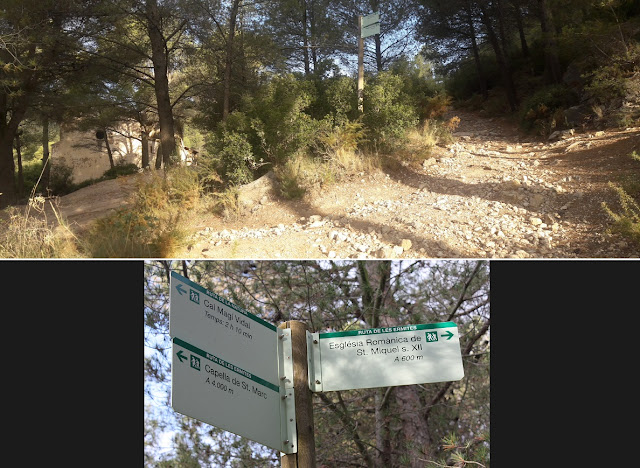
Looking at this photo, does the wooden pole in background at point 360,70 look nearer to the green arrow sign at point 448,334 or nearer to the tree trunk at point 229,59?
the tree trunk at point 229,59

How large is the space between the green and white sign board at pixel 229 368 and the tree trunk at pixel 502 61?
652 centimetres

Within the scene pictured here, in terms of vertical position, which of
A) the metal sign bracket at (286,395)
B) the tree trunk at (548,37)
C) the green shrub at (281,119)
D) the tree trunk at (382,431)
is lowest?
the tree trunk at (382,431)

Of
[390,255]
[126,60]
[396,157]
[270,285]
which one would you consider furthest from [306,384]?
[126,60]

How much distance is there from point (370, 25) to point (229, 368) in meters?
6.21

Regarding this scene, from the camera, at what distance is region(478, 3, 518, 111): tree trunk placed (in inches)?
313

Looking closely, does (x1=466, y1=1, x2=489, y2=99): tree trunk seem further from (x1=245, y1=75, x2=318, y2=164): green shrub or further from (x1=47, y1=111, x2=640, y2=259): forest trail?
(x1=245, y1=75, x2=318, y2=164): green shrub

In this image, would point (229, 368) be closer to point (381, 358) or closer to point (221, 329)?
point (221, 329)

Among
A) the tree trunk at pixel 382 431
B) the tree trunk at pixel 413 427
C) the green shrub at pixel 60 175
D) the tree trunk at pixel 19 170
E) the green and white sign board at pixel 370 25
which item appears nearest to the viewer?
the tree trunk at pixel 413 427

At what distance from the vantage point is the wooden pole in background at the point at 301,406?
2.64 meters

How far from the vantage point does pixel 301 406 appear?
2.67m

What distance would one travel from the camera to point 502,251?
5.17 meters

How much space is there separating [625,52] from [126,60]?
6.48 m

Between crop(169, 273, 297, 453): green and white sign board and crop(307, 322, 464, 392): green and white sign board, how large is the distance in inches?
5.9

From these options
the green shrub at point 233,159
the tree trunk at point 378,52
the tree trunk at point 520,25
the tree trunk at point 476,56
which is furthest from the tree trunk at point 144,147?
the tree trunk at point 520,25
